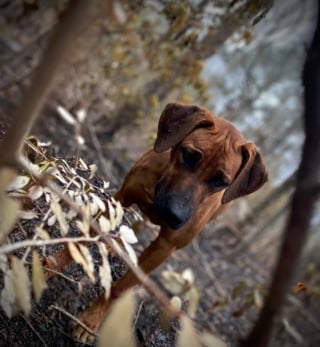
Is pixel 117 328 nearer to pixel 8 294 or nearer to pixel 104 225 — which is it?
pixel 8 294

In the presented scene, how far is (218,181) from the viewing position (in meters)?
3.65

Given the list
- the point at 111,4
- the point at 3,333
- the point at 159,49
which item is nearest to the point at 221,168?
the point at 3,333

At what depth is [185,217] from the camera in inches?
131

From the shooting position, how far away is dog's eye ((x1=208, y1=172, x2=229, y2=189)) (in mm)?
3629

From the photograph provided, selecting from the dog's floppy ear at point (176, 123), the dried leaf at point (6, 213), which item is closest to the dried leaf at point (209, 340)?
the dried leaf at point (6, 213)

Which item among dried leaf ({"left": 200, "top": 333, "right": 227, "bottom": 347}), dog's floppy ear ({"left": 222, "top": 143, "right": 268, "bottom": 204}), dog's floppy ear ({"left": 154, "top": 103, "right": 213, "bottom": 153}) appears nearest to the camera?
dried leaf ({"left": 200, "top": 333, "right": 227, "bottom": 347})

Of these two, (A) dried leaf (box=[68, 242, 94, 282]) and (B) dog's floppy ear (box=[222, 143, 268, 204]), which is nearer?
(A) dried leaf (box=[68, 242, 94, 282])

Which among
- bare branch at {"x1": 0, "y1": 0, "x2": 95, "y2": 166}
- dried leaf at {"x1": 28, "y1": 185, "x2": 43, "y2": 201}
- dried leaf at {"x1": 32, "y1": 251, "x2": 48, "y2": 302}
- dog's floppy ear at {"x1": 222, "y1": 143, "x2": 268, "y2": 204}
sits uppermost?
bare branch at {"x1": 0, "y1": 0, "x2": 95, "y2": 166}

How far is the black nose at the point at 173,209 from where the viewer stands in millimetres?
3309

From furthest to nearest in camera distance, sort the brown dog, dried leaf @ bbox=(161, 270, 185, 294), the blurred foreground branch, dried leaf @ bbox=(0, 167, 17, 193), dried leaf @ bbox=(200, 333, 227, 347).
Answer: the brown dog < dried leaf @ bbox=(161, 270, 185, 294) < dried leaf @ bbox=(200, 333, 227, 347) < dried leaf @ bbox=(0, 167, 17, 193) < the blurred foreground branch

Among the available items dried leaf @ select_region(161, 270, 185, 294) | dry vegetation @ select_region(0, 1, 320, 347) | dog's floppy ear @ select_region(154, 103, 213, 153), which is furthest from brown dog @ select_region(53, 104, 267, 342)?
dried leaf @ select_region(161, 270, 185, 294)

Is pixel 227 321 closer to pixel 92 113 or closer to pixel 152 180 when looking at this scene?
pixel 152 180

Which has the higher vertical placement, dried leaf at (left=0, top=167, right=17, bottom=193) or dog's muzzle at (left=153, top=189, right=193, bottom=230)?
dried leaf at (left=0, top=167, right=17, bottom=193)

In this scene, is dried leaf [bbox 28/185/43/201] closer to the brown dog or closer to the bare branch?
the bare branch
